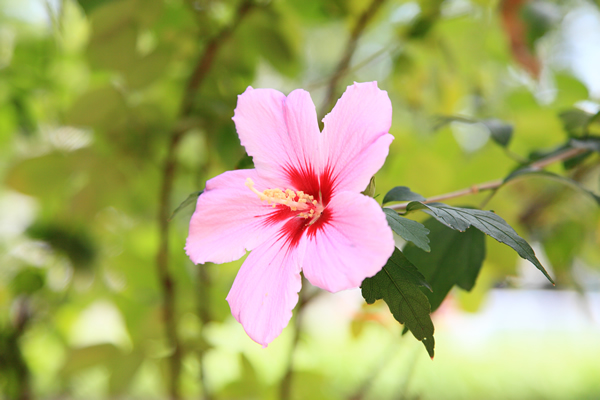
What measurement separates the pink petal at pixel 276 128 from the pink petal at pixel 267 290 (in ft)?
0.13

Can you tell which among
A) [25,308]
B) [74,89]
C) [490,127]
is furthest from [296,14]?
[25,308]

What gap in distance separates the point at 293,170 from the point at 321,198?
0.07 ft

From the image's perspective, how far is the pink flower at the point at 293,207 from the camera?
0.53ft

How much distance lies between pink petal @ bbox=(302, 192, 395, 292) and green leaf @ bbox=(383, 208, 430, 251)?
11mm

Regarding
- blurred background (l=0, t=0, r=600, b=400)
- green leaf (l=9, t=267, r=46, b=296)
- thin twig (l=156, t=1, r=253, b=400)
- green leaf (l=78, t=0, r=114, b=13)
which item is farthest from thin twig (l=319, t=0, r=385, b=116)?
green leaf (l=9, t=267, r=46, b=296)

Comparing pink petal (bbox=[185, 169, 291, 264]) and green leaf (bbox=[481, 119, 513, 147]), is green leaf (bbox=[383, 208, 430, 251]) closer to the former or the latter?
pink petal (bbox=[185, 169, 291, 264])

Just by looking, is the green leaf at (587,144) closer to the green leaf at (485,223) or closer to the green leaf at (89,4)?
the green leaf at (485,223)

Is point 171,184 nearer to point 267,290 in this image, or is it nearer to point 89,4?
point 89,4

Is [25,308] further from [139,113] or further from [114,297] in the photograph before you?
[139,113]

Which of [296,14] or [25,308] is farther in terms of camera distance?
[25,308]

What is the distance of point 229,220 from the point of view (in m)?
0.20

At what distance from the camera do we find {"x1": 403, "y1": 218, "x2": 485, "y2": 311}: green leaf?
0.75ft

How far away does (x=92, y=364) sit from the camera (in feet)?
1.82

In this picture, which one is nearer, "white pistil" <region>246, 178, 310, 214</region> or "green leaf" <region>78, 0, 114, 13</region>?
"white pistil" <region>246, 178, 310, 214</region>
